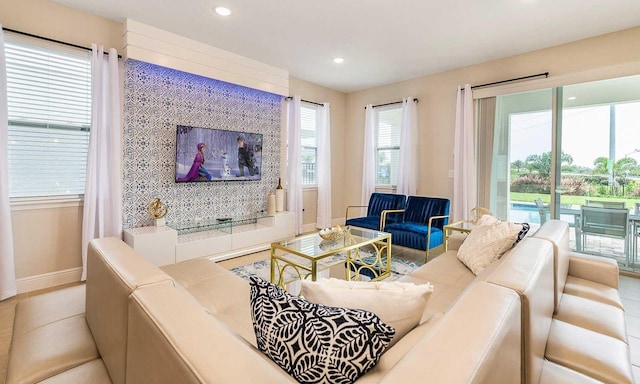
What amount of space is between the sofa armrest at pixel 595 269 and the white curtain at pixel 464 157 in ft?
7.39

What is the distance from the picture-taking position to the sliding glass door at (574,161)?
3.56 meters

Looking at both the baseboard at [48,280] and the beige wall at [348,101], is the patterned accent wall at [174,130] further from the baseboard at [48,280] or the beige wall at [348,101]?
the baseboard at [48,280]

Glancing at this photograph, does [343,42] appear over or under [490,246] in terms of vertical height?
over

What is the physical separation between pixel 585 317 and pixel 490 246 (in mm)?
617

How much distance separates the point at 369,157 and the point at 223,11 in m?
3.44

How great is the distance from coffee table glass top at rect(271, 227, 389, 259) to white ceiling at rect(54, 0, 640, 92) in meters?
2.30

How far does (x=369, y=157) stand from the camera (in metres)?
5.71

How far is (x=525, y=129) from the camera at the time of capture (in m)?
4.20

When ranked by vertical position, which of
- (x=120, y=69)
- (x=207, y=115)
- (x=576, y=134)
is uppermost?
(x=120, y=69)

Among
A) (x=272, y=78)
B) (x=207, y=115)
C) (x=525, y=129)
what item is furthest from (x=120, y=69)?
(x=525, y=129)

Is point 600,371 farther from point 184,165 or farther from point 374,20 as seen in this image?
point 184,165

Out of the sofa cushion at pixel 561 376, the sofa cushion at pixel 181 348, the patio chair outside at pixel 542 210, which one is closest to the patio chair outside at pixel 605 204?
the patio chair outside at pixel 542 210

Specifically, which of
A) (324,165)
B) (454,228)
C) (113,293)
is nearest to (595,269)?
(454,228)

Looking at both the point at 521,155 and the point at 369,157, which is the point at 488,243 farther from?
the point at 369,157
